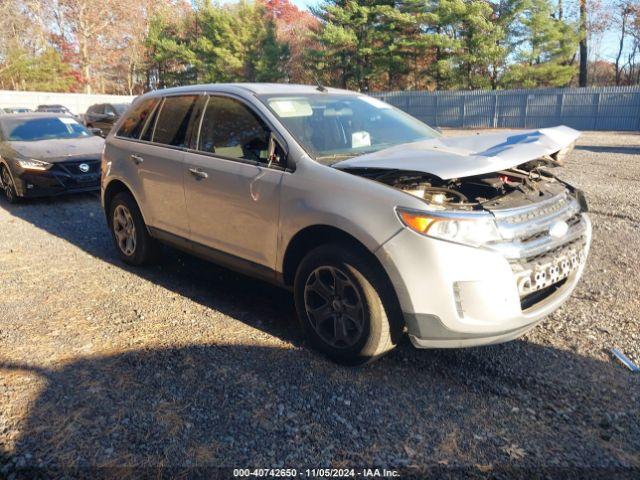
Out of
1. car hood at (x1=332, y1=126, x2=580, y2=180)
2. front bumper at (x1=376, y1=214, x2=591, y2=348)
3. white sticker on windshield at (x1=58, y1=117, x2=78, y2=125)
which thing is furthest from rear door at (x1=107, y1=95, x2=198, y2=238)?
white sticker on windshield at (x1=58, y1=117, x2=78, y2=125)

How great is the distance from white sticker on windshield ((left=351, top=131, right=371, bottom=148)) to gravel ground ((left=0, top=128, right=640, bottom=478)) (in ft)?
4.78

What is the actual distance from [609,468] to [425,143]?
2410 millimetres

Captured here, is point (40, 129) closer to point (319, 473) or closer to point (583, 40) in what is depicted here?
point (319, 473)

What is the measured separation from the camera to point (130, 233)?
5.46m

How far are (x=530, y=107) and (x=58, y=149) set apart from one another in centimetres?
2501

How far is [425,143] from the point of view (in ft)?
13.2

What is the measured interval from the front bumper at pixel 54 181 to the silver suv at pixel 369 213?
15.3ft

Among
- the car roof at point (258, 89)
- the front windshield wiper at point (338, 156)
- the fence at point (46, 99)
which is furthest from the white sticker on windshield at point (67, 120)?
the fence at point (46, 99)

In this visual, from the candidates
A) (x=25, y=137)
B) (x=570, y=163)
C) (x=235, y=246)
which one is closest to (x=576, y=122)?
(x=570, y=163)

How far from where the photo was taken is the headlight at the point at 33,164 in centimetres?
869

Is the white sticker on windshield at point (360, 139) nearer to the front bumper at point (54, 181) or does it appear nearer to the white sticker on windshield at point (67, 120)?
the front bumper at point (54, 181)

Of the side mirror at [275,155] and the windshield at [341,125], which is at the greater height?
the windshield at [341,125]

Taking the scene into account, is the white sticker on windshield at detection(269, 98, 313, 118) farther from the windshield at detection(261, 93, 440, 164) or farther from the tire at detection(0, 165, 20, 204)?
the tire at detection(0, 165, 20, 204)

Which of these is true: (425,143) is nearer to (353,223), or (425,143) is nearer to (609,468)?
(353,223)
